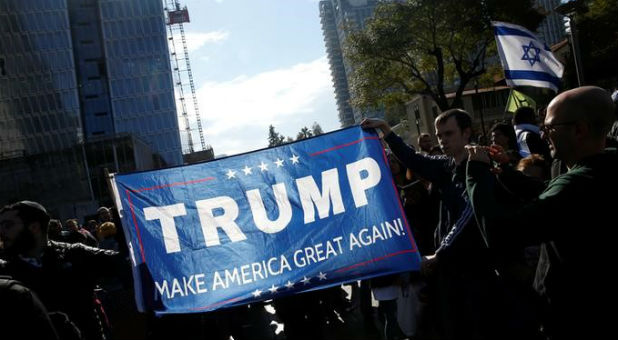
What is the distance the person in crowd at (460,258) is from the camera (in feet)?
12.6

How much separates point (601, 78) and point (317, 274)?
47.5 meters

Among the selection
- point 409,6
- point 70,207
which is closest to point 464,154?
point 409,6

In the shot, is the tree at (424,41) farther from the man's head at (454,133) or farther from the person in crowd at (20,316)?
the person in crowd at (20,316)

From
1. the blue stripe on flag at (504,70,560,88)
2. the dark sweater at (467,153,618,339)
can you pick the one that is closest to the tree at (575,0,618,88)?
A: the blue stripe on flag at (504,70,560,88)

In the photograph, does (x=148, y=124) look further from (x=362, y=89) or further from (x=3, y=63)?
(x=362, y=89)

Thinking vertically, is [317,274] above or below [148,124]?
below

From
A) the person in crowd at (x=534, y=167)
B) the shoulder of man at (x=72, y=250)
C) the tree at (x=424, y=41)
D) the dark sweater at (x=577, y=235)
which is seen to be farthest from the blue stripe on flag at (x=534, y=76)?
the tree at (x=424, y=41)

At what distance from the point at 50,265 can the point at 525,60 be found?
258 inches

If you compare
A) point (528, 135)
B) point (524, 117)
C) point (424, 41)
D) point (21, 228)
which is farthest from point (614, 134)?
point (424, 41)

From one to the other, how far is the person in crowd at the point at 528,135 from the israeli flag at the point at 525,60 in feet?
2.12

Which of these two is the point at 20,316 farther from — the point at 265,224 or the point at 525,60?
the point at 525,60

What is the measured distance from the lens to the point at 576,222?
222 centimetres

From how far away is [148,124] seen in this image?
81.5 metres

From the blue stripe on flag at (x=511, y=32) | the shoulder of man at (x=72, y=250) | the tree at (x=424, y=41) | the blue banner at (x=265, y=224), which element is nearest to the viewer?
the shoulder of man at (x=72, y=250)
